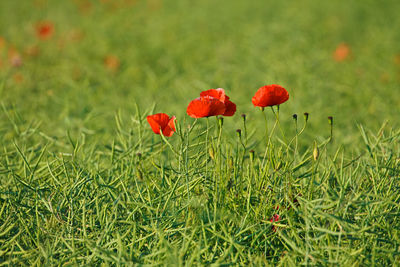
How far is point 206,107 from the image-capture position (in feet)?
3.64

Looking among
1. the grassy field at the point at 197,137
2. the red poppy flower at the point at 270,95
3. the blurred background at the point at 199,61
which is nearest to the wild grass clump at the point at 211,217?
the grassy field at the point at 197,137

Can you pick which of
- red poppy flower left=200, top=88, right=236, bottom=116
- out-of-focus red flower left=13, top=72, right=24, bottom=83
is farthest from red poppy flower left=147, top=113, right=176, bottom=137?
out-of-focus red flower left=13, top=72, right=24, bottom=83

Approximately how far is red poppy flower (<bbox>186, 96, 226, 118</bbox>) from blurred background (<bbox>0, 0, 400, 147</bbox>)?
0.64 m

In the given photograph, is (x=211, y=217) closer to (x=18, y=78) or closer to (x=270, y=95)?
(x=270, y=95)

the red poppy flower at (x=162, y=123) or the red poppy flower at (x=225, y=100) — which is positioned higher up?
the red poppy flower at (x=225, y=100)

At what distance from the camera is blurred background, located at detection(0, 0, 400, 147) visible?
97.7 inches

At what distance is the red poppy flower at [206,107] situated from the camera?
1.11 metres

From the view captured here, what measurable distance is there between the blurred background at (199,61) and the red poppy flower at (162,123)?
501mm

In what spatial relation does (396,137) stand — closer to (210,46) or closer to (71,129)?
(71,129)

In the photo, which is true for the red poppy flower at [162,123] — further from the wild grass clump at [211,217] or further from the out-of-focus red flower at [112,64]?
the out-of-focus red flower at [112,64]

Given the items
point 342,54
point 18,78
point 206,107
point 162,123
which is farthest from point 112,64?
point 206,107

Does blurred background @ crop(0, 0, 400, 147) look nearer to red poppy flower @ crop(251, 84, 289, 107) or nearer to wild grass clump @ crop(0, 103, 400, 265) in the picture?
wild grass clump @ crop(0, 103, 400, 265)

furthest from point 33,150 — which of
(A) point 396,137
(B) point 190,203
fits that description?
(A) point 396,137

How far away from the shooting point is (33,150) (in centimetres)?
162
